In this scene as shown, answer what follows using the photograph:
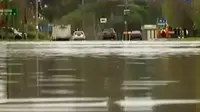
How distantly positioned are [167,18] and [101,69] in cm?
4014

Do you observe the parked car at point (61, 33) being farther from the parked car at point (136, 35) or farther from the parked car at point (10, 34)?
the parked car at point (136, 35)

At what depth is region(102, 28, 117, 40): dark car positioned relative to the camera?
5159 cm

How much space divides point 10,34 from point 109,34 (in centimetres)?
923

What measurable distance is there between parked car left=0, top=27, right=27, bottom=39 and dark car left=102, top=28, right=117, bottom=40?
751 centimetres

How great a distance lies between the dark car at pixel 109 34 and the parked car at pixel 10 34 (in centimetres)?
751

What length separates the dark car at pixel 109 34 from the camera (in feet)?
169

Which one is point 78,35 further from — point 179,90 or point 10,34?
point 179,90

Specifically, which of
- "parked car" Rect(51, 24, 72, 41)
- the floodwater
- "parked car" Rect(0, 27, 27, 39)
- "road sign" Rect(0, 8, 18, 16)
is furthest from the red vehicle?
the floodwater

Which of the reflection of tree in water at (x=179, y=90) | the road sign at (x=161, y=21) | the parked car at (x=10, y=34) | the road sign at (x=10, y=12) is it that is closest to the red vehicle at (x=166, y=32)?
the road sign at (x=161, y=21)

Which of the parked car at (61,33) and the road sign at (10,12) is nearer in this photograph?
the road sign at (10,12)

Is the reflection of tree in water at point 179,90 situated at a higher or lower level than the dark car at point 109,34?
lower

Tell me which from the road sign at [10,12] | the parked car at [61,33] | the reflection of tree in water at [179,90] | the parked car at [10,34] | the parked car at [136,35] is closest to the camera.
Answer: the reflection of tree in water at [179,90]

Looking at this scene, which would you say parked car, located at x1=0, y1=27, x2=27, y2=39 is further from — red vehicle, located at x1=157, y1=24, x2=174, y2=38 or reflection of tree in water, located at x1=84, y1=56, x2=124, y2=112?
reflection of tree in water, located at x1=84, y1=56, x2=124, y2=112

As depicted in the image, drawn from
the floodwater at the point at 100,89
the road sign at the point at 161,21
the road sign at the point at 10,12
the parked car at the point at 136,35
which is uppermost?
the road sign at the point at 10,12
